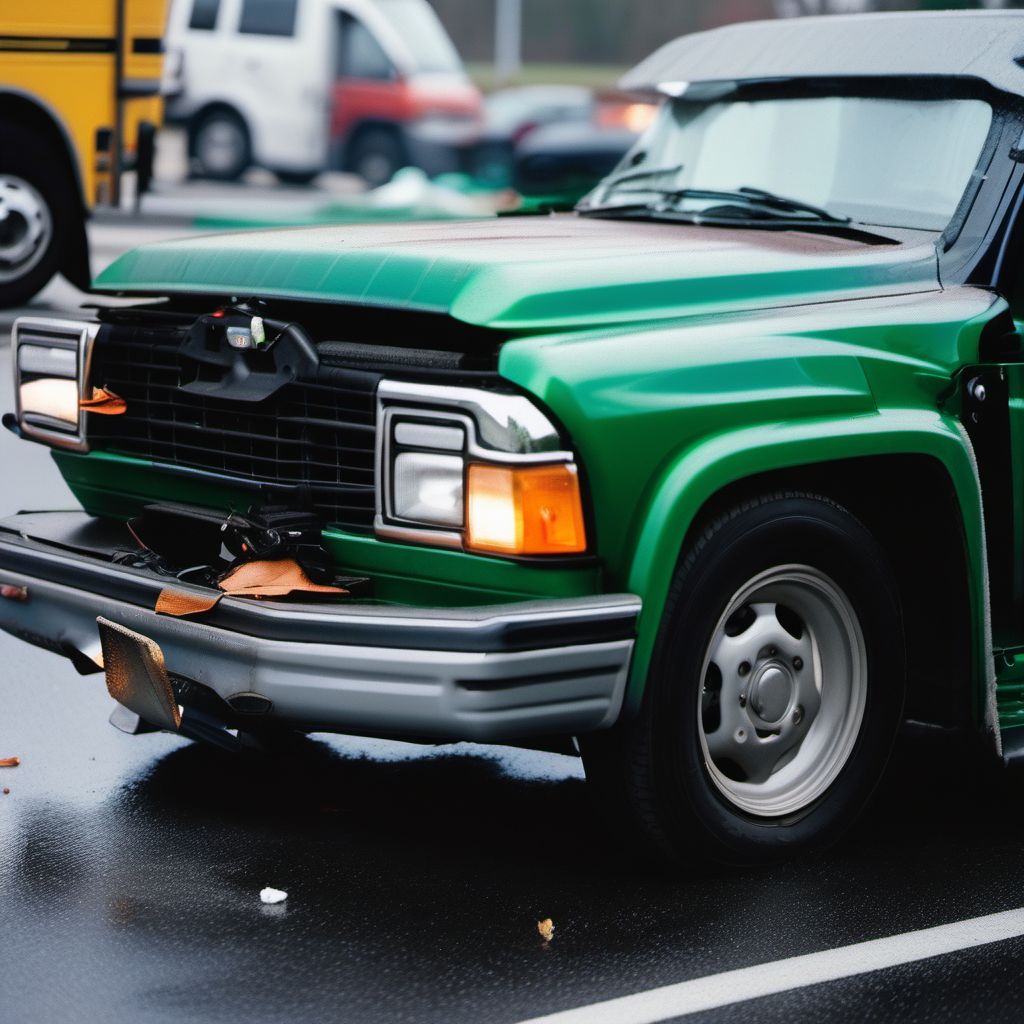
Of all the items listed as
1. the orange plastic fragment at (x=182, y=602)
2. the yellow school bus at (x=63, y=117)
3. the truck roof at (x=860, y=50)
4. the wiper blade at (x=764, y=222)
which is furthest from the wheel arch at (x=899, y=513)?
the yellow school bus at (x=63, y=117)

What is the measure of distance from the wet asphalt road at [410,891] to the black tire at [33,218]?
24.1ft

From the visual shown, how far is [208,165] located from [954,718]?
25.3 meters

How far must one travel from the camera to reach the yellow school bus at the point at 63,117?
12.4 metres

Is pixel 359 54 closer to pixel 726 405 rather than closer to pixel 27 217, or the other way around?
pixel 27 217

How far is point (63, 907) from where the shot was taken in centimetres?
428

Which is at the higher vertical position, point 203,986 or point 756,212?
point 756,212

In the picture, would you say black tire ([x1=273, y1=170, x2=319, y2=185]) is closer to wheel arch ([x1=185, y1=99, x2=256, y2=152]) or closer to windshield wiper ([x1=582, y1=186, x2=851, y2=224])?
wheel arch ([x1=185, y1=99, x2=256, y2=152])

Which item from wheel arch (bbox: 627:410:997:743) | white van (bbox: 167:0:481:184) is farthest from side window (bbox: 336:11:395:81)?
wheel arch (bbox: 627:410:997:743)

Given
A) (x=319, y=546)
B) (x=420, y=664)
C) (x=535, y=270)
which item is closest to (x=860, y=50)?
(x=535, y=270)

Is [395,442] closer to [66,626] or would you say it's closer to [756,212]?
[66,626]

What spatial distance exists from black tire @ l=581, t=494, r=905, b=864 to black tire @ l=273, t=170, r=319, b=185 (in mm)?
25310

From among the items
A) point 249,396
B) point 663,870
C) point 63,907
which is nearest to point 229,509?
point 249,396

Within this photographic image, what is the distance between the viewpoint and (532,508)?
405cm

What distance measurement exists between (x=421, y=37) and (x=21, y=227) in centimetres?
1782
